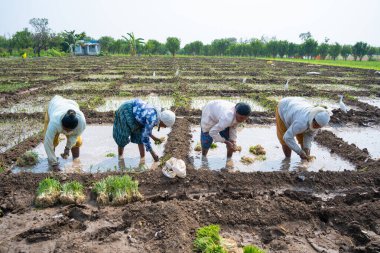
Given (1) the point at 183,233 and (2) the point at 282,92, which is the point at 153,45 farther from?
(1) the point at 183,233

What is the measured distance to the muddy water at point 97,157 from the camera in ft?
19.1

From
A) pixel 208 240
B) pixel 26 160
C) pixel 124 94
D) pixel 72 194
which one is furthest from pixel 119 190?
pixel 124 94

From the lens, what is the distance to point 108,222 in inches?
158

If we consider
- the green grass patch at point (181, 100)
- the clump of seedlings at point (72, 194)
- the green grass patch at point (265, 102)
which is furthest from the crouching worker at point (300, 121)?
the green grass patch at point (181, 100)

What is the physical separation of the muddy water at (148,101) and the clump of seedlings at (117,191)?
620cm

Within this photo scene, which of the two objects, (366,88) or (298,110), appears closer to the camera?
(298,110)

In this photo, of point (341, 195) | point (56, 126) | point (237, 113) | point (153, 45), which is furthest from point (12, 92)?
point (153, 45)

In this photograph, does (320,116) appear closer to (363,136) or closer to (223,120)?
(223,120)

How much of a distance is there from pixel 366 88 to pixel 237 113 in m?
14.2

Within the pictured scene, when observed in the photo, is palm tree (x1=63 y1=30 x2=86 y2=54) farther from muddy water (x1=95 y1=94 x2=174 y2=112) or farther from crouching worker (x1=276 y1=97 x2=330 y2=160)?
crouching worker (x1=276 y1=97 x2=330 y2=160)

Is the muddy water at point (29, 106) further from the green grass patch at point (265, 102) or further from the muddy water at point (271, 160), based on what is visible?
the green grass patch at point (265, 102)

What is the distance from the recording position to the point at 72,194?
4.48 meters

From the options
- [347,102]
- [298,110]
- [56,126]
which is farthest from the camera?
[347,102]

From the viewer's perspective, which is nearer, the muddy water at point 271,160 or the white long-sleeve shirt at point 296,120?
the white long-sleeve shirt at point 296,120
